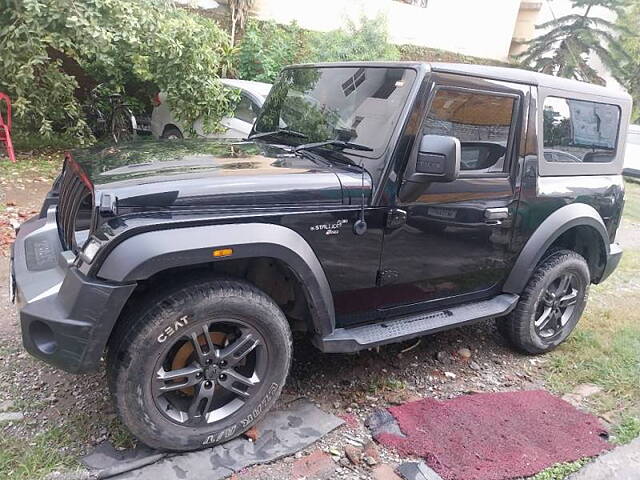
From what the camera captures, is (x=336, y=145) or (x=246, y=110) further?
(x=246, y=110)

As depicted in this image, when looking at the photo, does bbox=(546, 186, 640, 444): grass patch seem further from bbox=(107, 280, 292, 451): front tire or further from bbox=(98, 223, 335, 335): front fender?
bbox=(107, 280, 292, 451): front tire

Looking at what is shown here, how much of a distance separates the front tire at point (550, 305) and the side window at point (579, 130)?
757 millimetres

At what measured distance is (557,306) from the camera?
13.0 ft

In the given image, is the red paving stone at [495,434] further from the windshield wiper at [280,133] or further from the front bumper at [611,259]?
the windshield wiper at [280,133]

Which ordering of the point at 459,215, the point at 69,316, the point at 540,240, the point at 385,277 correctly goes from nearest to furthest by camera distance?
the point at 69,316, the point at 385,277, the point at 459,215, the point at 540,240

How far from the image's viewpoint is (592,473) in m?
2.77

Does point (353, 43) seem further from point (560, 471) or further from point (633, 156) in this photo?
point (560, 471)

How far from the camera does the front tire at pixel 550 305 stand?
3.74 m

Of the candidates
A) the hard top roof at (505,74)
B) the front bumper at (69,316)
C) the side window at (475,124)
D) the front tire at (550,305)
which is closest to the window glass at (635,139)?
the hard top roof at (505,74)

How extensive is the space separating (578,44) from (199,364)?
20.8 m

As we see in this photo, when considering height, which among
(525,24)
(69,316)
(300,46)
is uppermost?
(525,24)

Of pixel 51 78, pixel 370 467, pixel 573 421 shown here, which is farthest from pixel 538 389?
pixel 51 78

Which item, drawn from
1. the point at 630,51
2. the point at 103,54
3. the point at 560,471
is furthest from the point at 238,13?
the point at 630,51

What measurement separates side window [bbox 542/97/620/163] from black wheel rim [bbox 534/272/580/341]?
924 mm
